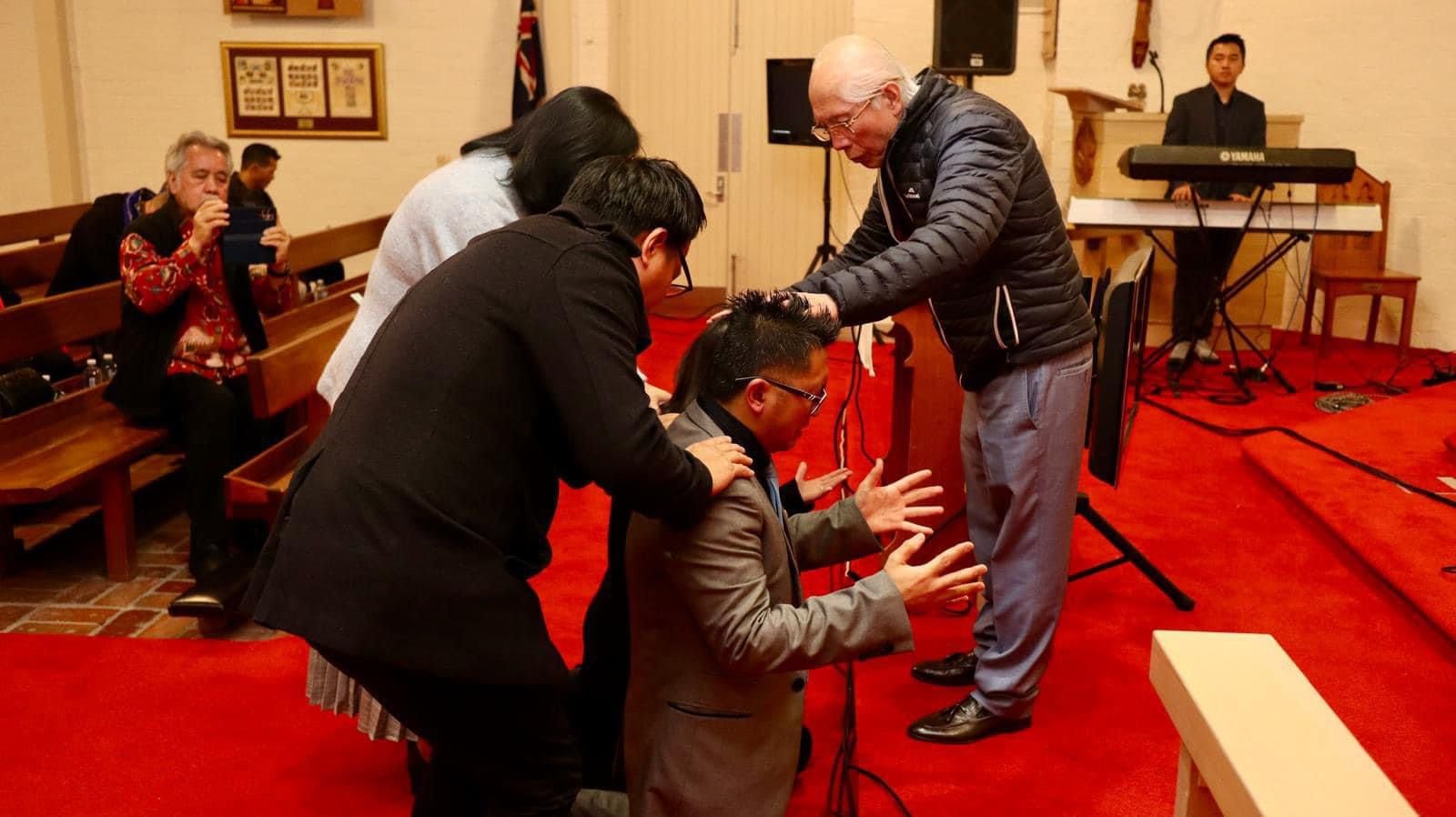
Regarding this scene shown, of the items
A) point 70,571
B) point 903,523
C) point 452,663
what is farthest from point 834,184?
point 452,663

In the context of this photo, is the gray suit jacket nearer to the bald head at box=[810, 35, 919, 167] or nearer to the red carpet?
the red carpet

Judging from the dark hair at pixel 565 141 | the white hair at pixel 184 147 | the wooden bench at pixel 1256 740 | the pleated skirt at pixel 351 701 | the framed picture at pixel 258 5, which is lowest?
the pleated skirt at pixel 351 701

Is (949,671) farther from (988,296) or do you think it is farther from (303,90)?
(303,90)

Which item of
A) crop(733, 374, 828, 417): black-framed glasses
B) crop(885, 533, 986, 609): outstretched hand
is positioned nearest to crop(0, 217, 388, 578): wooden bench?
crop(733, 374, 828, 417): black-framed glasses

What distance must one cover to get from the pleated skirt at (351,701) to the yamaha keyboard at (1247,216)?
4344 millimetres

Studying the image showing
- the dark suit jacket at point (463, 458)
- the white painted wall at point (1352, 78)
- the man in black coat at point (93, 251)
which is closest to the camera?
the dark suit jacket at point (463, 458)

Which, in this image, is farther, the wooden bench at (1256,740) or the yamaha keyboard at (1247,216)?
the yamaha keyboard at (1247,216)

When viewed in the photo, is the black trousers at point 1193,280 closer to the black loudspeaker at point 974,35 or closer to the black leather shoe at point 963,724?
the black loudspeaker at point 974,35

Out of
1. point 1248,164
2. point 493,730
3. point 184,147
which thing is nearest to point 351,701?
point 493,730

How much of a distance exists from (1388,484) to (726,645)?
3597 millimetres

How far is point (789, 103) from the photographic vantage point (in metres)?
7.44

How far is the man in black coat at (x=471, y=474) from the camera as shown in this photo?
1.70 metres

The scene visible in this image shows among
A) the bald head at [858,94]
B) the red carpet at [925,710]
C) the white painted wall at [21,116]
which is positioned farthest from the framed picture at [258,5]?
the bald head at [858,94]

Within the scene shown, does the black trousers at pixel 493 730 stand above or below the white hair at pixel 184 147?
below
